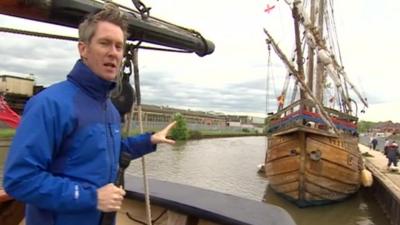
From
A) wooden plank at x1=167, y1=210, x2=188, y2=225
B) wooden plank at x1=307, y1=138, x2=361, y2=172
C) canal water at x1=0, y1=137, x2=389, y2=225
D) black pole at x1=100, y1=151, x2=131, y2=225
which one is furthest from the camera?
wooden plank at x1=307, y1=138, x2=361, y2=172

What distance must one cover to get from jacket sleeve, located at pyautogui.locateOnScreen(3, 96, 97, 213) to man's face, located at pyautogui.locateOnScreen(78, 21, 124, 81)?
0.83ft

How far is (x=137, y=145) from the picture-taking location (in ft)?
7.50

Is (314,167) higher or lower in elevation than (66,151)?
lower

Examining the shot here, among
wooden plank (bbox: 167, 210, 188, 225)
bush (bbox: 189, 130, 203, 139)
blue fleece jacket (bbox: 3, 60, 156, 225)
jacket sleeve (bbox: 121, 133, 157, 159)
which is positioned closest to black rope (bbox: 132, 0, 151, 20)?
jacket sleeve (bbox: 121, 133, 157, 159)

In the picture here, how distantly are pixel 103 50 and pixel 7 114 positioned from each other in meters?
3.21

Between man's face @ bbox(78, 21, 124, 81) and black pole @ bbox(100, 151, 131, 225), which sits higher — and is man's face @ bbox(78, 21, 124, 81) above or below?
above

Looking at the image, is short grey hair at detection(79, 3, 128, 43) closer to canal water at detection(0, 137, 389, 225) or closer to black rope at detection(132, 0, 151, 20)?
black rope at detection(132, 0, 151, 20)

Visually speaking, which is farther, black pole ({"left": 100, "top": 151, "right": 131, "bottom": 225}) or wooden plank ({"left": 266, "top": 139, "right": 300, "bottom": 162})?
wooden plank ({"left": 266, "top": 139, "right": 300, "bottom": 162})

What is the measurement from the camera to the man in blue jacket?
149cm

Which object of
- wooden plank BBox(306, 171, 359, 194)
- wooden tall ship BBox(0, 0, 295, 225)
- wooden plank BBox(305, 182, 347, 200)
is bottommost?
wooden plank BBox(305, 182, 347, 200)

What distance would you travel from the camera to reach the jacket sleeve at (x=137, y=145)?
224 centimetres

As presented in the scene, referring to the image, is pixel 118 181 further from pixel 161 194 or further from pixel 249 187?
pixel 249 187

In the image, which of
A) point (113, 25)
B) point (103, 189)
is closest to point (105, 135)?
point (103, 189)

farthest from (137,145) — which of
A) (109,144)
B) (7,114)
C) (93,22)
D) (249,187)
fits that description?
(249,187)
